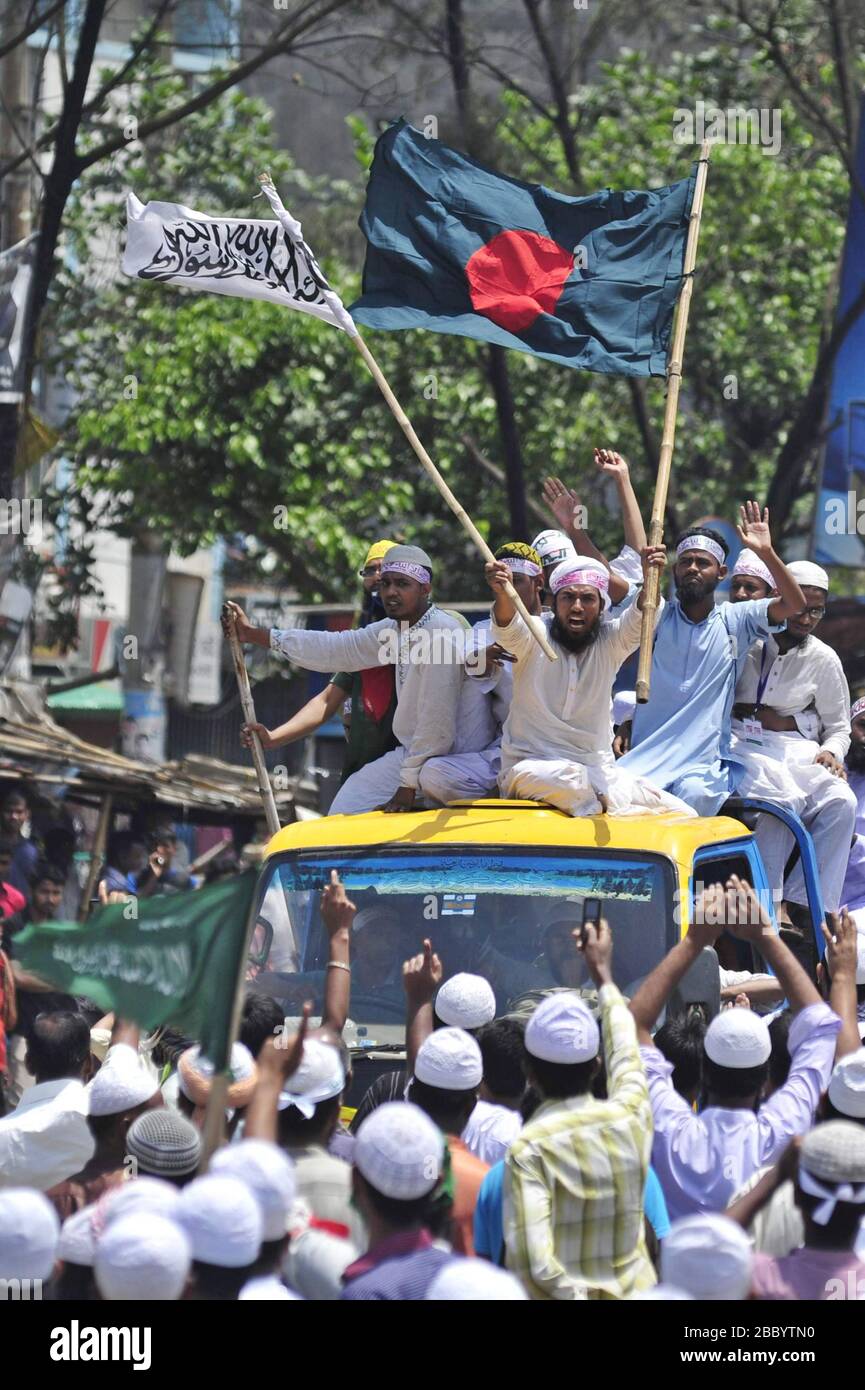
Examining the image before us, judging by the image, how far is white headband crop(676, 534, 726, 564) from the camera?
808 centimetres

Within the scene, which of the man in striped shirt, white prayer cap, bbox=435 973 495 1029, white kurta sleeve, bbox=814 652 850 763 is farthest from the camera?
white kurta sleeve, bbox=814 652 850 763

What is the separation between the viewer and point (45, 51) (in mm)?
13805

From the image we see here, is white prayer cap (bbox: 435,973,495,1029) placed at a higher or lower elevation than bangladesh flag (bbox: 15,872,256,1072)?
lower

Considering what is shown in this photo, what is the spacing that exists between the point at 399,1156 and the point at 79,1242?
694mm

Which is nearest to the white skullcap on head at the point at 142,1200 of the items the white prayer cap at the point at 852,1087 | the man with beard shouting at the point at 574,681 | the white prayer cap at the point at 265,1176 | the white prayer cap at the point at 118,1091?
the white prayer cap at the point at 265,1176

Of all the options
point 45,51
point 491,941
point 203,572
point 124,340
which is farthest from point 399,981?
point 203,572

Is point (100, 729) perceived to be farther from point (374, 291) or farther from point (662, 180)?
point (374, 291)

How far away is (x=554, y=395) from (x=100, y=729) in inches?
494

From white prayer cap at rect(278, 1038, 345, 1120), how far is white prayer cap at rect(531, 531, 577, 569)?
13.0 ft

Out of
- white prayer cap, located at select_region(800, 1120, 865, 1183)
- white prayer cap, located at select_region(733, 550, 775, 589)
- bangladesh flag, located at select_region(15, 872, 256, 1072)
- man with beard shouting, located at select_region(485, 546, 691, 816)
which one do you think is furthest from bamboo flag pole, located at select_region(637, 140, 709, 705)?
white prayer cap, located at select_region(800, 1120, 865, 1183)

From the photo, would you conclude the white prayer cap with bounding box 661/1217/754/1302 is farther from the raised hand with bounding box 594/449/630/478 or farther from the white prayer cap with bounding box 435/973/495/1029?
the raised hand with bounding box 594/449/630/478

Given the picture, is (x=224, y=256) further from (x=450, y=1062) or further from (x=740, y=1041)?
(x=740, y=1041)

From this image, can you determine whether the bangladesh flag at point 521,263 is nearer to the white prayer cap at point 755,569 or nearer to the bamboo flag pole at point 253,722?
the white prayer cap at point 755,569

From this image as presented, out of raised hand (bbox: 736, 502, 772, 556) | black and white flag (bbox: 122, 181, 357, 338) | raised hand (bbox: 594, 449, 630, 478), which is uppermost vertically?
black and white flag (bbox: 122, 181, 357, 338)
